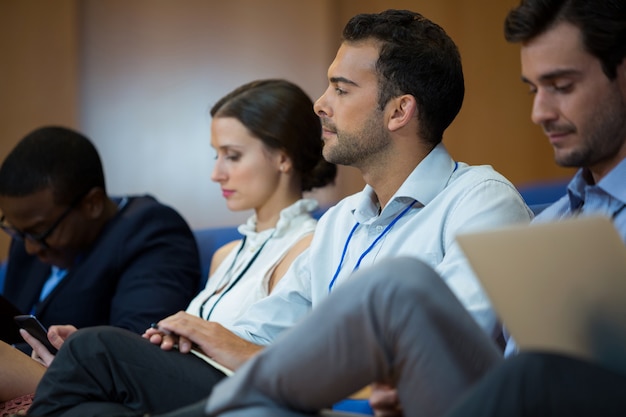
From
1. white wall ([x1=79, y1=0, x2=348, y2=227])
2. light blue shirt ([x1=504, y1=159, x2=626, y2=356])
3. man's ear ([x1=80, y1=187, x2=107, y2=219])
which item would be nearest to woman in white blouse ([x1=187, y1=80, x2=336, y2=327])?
man's ear ([x1=80, y1=187, x2=107, y2=219])

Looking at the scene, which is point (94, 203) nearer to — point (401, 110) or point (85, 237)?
point (85, 237)

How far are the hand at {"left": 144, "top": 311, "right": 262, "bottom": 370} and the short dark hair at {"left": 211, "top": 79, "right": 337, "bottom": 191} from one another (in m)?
0.80

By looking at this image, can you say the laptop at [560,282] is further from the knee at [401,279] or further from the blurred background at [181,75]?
the blurred background at [181,75]

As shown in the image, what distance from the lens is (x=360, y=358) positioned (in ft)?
3.95

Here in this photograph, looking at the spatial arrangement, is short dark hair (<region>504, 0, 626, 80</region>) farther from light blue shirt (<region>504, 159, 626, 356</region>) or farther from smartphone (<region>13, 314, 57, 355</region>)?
smartphone (<region>13, 314, 57, 355</region>)

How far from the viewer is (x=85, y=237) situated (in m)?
2.91

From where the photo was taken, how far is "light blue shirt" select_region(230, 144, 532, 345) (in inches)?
66.2

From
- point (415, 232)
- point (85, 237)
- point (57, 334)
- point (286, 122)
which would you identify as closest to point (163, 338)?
point (57, 334)

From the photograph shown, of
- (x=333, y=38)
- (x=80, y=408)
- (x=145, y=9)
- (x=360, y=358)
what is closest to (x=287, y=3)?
(x=333, y=38)

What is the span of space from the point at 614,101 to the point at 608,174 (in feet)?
0.39

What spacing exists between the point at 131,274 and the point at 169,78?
203 centimetres

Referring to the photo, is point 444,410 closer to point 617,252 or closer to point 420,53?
point 617,252

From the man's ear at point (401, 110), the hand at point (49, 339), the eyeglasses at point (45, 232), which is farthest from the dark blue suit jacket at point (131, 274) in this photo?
the man's ear at point (401, 110)

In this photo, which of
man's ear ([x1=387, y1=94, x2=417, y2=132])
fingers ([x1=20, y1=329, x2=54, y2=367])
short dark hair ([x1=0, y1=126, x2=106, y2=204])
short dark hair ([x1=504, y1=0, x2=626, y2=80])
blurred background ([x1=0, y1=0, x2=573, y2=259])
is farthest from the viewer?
blurred background ([x1=0, y1=0, x2=573, y2=259])
